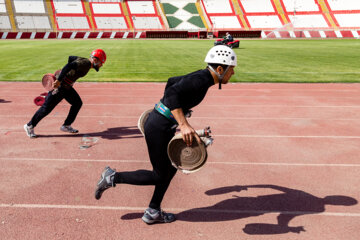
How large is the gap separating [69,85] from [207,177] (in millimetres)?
3558

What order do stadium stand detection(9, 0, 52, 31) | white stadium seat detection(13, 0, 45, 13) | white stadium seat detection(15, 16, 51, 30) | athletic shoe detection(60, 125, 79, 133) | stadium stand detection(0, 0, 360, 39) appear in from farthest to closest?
white stadium seat detection(13, 0, 45, 13) → stadium stand detection(0, 0, 360, 39) → stadium stand detection(9, 0, 52, 31) → white stadium seat detection(15, 16, 51, 30) → athletic shoe detection(60, 125, 79, 133)

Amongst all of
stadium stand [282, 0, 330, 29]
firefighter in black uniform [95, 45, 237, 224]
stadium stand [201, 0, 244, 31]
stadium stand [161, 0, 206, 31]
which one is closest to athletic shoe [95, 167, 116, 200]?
firefighter in black uniform [95, 45, 237, 224]

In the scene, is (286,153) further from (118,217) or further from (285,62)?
(285,62)

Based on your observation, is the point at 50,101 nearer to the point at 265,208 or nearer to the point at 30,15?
the point at 265,208

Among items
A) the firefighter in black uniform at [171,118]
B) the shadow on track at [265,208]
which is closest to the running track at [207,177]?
the shadow on track at [265,208]

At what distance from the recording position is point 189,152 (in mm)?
3418

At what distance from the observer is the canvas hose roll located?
3373 millimetres

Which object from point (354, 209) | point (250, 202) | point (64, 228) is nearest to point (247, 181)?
point (250, 202)

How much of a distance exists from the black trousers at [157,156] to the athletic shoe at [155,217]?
10 centimetres

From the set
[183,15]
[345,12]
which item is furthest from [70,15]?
[345,12]

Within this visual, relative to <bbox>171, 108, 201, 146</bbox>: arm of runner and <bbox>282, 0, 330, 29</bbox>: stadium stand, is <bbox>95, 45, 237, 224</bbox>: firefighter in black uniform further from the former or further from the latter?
<bbox>282, 0, 330, 29</bbox>: stadium stand

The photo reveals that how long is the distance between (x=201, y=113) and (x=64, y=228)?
579 centimetres

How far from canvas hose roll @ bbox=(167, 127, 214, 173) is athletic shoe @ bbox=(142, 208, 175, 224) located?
2.51 ft

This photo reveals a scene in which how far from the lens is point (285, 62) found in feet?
64.0
